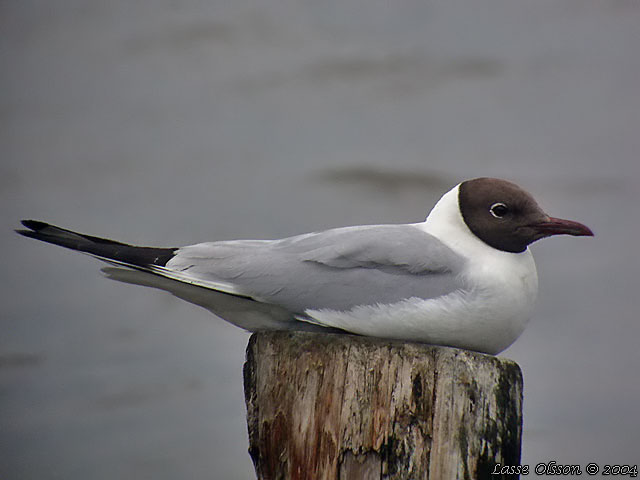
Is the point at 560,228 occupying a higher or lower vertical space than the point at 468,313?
higher

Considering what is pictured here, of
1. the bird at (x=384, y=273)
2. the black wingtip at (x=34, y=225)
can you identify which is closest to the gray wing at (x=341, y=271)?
the bird at (x=384, y=273)

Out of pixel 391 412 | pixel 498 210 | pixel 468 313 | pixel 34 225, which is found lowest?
pixel 391 412

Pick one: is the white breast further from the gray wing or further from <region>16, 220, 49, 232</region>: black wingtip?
<region>16, 220, 49, 232</region>: black wingtip

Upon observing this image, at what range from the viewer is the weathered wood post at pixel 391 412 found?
132 cm

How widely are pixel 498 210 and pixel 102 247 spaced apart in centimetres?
76

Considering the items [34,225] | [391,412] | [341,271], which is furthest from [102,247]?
[391,412]

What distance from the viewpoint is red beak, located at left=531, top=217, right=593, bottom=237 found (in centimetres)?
150

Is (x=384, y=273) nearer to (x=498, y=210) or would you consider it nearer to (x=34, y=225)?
(x=498, y=210)

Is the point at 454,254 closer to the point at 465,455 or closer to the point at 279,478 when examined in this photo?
the point at 465,455

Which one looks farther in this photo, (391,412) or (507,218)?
(507,218)

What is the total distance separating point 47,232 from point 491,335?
2.83 ft

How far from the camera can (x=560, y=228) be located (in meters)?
1.50

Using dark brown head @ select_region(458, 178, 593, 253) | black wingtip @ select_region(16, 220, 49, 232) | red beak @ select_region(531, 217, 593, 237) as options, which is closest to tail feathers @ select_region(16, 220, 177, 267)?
black wingtip @ select_region(16, 220, 49, 232)


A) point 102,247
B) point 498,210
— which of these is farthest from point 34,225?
point 498,210
